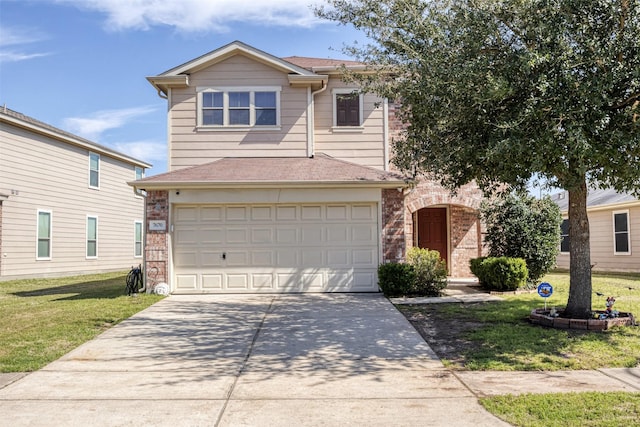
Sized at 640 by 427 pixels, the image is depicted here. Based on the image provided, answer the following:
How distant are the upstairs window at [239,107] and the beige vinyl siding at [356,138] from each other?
1369 millimetres

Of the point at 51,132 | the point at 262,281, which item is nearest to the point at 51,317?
the point at 262,281

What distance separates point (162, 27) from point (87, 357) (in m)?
9.11

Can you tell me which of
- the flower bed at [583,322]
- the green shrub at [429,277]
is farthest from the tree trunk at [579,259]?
the green shrub at [429,277]

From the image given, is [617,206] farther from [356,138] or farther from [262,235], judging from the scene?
[262,235]

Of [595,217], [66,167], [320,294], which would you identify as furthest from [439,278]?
[66,167]

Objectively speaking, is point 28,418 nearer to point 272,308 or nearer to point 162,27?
point 272,308

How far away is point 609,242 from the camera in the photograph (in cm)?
1906

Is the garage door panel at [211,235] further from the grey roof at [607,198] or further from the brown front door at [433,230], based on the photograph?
the grey roof at [607,198]

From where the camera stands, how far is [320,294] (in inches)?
492

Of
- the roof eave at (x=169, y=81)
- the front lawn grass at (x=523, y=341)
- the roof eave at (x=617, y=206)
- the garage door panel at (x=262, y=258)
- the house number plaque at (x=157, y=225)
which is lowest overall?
the front lawn grass at (x=523, y=341)

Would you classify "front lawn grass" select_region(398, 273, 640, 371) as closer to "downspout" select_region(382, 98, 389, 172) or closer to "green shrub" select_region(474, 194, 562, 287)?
"green shrub" select_region(474, 194, 562, 287)

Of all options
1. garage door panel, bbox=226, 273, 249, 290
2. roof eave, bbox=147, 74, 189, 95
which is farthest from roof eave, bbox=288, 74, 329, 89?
garage door panel, bbox=226, 273, 249, 290

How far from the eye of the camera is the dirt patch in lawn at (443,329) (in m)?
6.99

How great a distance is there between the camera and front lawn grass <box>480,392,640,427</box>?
14.5 ft
